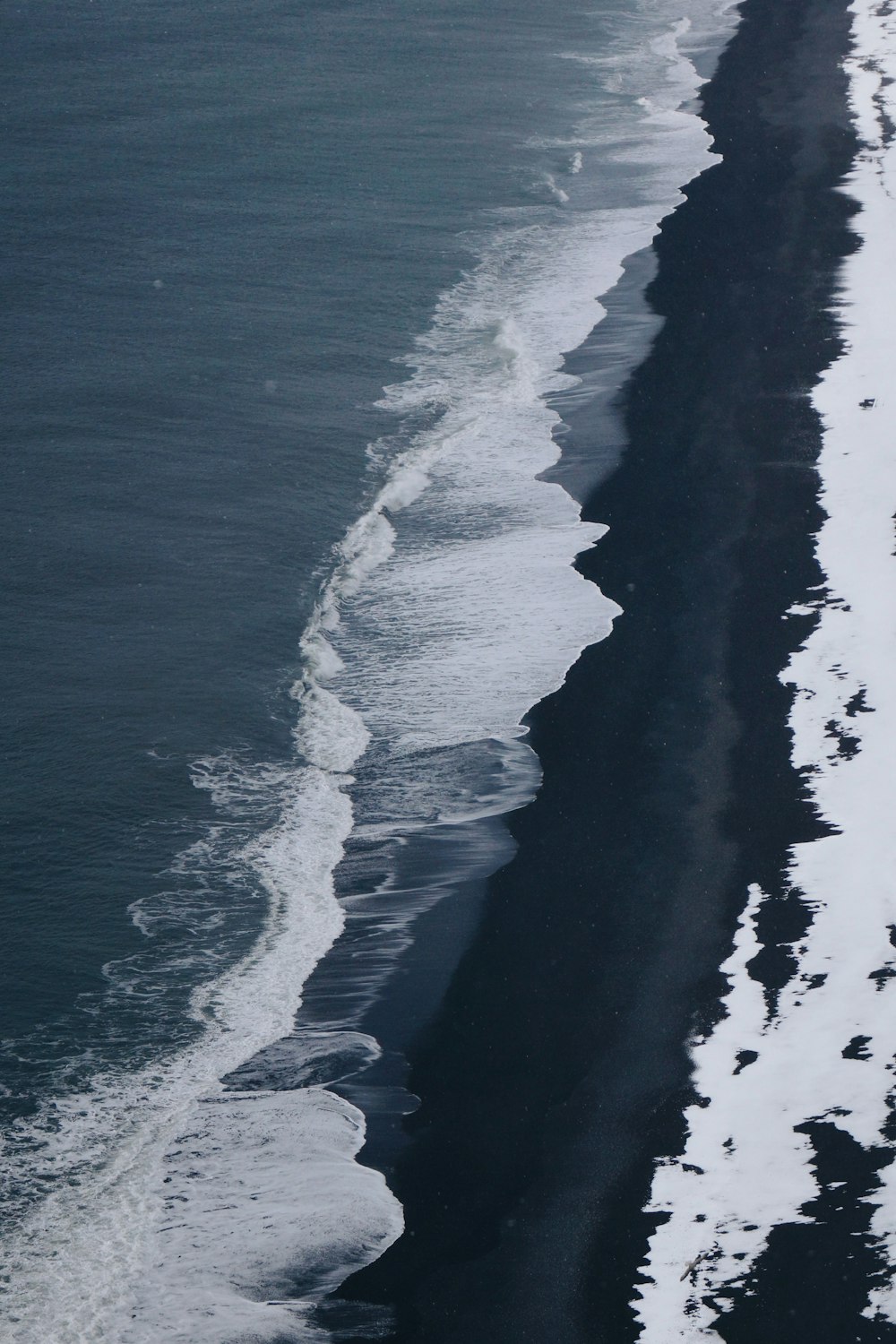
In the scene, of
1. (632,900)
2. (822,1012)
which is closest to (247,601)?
(632,900)

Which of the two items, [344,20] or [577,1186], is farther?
[344,20]

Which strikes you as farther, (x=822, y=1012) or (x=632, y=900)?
(x=632, y=900)

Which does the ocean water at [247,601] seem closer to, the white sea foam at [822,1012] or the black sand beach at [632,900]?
the black sand beach at [632,900]

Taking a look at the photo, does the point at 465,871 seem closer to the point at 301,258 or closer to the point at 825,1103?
the point at 825,1103

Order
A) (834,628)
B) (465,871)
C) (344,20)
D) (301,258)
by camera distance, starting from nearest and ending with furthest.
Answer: (465,871)
(834,628)
(301,258)
(344,20)

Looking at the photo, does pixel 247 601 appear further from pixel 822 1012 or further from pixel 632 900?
pixel 822 1012

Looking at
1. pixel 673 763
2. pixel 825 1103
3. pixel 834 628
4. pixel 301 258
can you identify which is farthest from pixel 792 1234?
pixel 301 258
